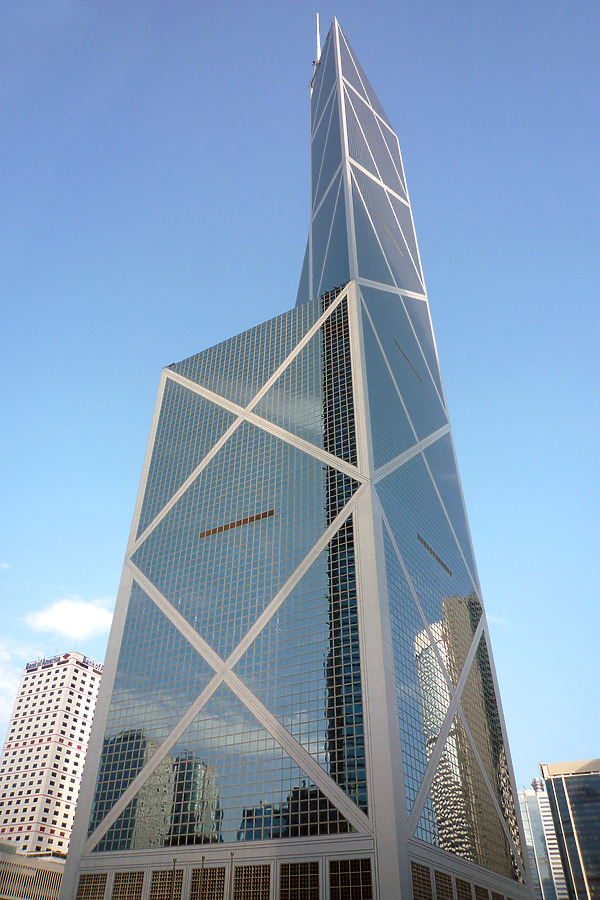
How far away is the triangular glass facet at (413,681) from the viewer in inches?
1613

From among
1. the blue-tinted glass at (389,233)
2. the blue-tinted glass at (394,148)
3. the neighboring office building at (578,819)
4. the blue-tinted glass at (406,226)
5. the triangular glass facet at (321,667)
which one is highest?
the blue-tinted glass at (394,148)

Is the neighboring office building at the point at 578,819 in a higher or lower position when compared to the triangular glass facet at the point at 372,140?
lower

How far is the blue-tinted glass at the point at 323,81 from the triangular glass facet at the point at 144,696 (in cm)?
9133

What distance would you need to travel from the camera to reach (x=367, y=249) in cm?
7775

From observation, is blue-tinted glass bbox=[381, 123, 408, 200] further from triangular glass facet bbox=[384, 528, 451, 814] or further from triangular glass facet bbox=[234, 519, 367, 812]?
triangular glass facet bbox=[234, 519, 367, 812]

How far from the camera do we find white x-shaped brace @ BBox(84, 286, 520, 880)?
130 feet

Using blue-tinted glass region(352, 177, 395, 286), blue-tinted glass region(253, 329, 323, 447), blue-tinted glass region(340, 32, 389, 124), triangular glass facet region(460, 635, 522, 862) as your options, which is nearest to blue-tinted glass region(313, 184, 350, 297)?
blue-tinted glass region(352, 177, 395, 286)

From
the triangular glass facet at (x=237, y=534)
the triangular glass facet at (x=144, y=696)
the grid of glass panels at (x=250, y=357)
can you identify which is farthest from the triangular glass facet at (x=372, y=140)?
the triangular glass facet at (x=144, y=696)

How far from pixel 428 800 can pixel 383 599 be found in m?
11.8

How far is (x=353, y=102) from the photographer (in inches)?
4245

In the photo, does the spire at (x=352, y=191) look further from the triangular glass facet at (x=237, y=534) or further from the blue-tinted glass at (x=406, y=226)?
the triangular glass facet at (x=237, y=534)

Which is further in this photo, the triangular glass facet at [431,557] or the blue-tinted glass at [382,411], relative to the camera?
the blue-tinted glass at [382,411]

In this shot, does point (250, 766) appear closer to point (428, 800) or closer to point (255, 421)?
point (428, 800)

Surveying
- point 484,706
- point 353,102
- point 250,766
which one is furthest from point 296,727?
point 353,102
